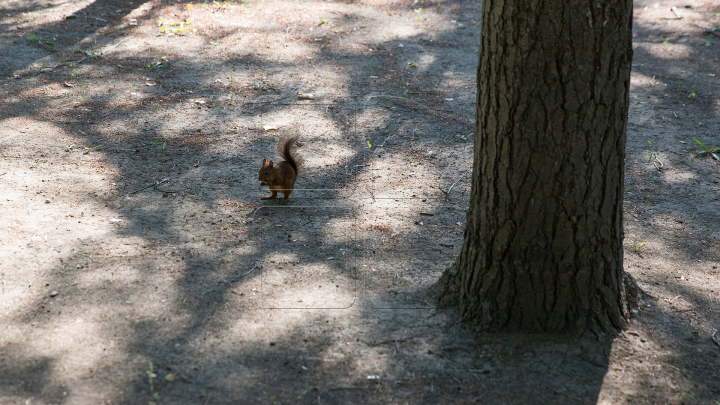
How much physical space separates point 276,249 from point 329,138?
2.46 meters

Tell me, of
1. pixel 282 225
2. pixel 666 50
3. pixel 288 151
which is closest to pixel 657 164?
pixel 288 151

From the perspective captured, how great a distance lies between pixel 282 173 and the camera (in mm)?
4992

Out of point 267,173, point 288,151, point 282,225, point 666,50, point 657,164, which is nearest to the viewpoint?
point 282,225

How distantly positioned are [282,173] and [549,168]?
266 centimetres

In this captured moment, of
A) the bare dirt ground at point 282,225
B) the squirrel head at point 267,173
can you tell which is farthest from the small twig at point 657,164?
the squirrel head at point 267,173

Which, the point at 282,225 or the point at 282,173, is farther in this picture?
the point at 282,173

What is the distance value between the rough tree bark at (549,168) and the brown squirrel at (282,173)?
6.94 ft

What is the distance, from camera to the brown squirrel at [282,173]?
4.94 meters

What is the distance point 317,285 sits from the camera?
377 centimetres

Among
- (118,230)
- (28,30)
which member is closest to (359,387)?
(118,230)

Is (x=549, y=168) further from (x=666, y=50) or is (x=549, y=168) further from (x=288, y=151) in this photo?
(x=666, y=50)

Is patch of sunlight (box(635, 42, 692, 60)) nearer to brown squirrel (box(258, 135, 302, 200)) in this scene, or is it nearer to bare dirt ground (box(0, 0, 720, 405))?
bare dirt ground (box(0, 0, 720, 405))

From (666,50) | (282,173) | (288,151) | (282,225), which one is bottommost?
(282,225)

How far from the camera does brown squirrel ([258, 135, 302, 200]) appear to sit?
4938 millimetres
